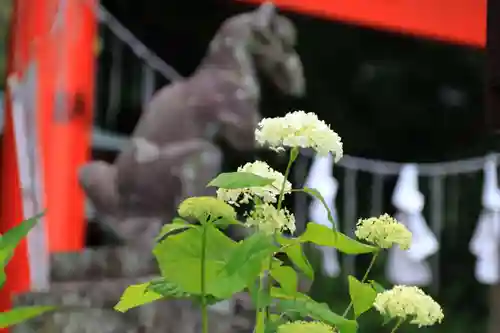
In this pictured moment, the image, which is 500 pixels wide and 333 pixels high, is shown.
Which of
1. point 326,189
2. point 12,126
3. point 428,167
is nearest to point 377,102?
point 428,167

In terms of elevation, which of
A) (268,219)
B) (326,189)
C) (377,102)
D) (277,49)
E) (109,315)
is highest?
(277,49)

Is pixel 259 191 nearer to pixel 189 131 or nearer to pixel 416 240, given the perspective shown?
pixel 189 131

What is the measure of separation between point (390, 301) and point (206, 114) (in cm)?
121

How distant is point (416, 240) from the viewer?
5.92 feet

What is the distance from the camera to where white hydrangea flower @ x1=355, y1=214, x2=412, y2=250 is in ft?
1.27

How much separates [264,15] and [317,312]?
138 cm

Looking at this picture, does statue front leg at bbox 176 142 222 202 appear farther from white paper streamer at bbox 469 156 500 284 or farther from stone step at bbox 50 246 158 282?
white paper streamer at bbox 469 156 500 284

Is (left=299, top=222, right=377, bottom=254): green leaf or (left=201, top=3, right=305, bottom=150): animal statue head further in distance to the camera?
(left=201, top=3, right=305, bottom=150): animal statue head

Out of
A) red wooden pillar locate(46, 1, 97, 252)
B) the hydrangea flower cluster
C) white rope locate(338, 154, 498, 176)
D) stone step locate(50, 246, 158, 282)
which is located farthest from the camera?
white rope locate(338, 154, 498, 176)

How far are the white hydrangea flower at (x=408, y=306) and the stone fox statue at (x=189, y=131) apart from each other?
3.59ft

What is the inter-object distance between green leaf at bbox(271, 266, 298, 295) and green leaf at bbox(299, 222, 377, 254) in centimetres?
3

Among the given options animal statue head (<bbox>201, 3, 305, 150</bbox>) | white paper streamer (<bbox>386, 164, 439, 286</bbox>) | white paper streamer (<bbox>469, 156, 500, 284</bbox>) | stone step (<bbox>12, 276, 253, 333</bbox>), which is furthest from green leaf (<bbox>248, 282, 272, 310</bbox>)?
white paper streamer (<bbox>469, 156, 500, 284</bbox>)

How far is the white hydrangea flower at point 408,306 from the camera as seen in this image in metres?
0.38

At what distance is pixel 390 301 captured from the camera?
0.39 meters
